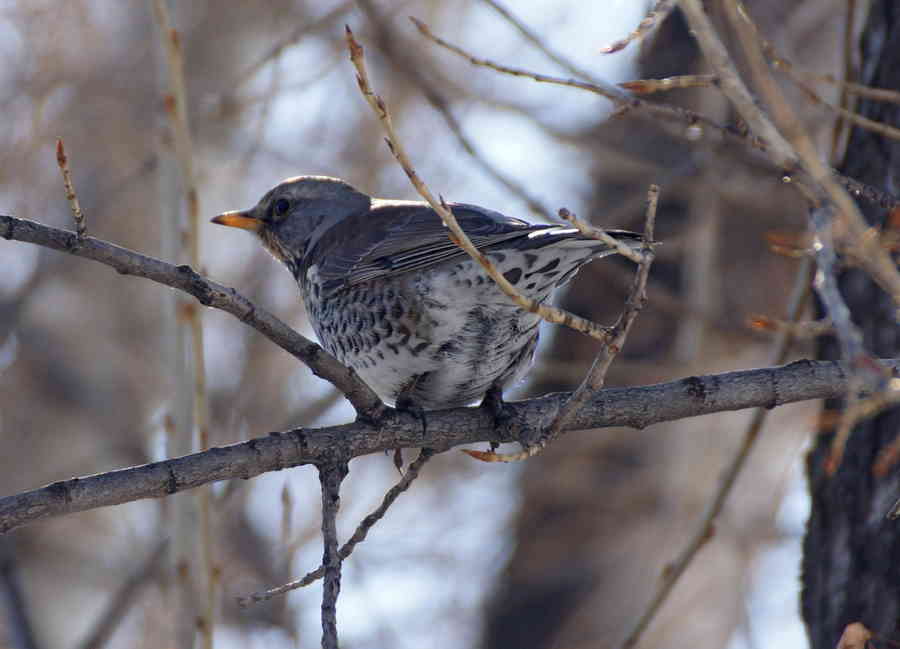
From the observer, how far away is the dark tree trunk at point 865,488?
11.6 feet

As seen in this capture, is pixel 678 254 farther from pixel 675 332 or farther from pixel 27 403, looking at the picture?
pixel 27 403

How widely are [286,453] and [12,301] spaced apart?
12.9 ft

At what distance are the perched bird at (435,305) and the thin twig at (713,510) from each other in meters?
0.78

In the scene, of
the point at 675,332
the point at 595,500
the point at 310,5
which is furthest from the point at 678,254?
the point at 310,5

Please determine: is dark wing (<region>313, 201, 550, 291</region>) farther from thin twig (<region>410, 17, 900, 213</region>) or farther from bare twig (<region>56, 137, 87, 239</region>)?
bare twig (<region>56, 137, 87, 239</region>)

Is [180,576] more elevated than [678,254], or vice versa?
[678,254]

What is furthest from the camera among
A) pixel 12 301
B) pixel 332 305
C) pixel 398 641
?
pixel 12 301

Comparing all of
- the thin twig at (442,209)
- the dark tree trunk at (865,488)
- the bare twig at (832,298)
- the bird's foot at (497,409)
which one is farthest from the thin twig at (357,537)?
the bare twig at (832,298)

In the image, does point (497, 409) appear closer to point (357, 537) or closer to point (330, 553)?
point (357, 537)

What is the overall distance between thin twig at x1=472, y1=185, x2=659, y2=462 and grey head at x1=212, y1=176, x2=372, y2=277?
269 cm

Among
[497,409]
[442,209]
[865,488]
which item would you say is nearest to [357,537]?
[497,409]

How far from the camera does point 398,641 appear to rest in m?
4.93

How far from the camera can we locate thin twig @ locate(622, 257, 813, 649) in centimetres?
353

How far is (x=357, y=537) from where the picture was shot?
2.89m
